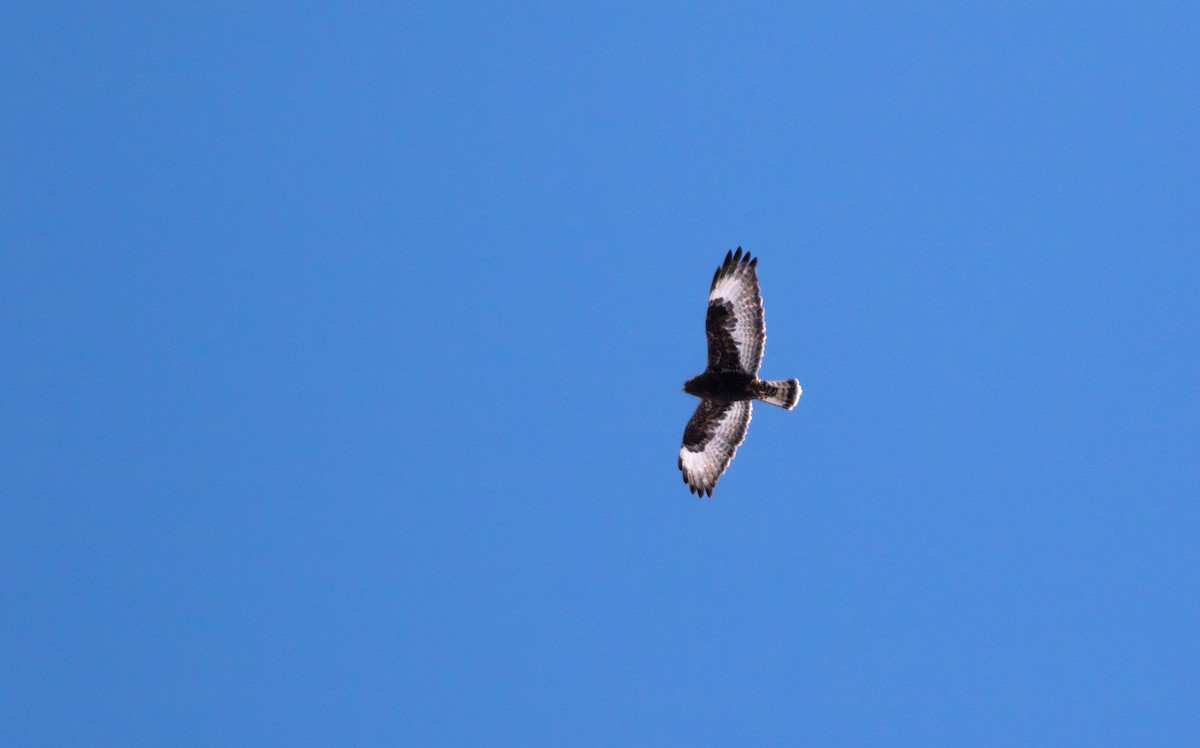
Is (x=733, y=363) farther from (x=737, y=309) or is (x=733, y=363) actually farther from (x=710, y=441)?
(x=710, y=441)

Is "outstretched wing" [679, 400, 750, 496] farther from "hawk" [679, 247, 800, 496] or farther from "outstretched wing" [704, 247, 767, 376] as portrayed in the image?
"outstretched wing" [704, 247, 767, 376]

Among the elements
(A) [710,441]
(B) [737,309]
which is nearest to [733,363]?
(B) [737,309]

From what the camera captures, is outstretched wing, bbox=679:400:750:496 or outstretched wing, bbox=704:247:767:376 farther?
outstretched wing, bbox=679:400:750:496

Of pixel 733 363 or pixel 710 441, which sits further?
pixel 710 441

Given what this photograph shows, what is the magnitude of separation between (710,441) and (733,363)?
64.1 inches

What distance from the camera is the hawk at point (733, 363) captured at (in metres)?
17.5

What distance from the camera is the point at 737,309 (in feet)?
57.3

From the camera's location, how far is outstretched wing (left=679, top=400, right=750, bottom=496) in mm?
18453

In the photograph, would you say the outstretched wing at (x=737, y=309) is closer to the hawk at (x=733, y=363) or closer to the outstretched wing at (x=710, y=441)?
the hawk at (x=733, y=363)

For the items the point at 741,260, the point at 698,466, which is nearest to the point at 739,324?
the point at 741,260

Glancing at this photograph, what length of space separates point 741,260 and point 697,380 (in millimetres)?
1962

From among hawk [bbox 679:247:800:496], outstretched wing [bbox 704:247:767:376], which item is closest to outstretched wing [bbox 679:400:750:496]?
hawk [bbox 679:247:800:496]

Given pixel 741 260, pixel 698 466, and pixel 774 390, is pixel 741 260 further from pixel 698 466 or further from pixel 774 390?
pixel 698 466

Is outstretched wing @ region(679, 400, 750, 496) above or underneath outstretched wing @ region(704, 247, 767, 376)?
underneath
